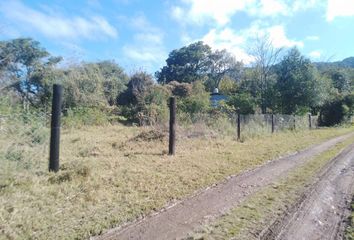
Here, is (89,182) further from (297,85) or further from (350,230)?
(297,85)

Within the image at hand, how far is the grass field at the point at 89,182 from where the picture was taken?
162 inches

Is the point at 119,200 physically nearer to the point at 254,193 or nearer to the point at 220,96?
the point at 254,193

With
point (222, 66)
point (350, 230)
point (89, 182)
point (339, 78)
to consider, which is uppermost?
point (222, 66)

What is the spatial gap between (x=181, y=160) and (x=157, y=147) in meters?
2.13

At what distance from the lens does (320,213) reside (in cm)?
471

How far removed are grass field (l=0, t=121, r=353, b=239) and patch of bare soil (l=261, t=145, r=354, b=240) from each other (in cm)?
186

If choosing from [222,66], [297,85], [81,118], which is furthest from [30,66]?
[222,66]

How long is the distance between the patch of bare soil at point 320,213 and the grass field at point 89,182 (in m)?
1.86

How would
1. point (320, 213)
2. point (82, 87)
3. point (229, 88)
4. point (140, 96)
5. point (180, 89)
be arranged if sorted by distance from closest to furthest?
point (320, 213), point (82, 87), point (140, 96), point (180, 89), point (229, 88)

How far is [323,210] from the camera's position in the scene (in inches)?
191

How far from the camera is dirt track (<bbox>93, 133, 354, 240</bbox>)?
3.97 meters

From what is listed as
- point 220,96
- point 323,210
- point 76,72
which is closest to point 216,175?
point 323,210

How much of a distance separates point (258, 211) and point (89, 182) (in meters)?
3.10

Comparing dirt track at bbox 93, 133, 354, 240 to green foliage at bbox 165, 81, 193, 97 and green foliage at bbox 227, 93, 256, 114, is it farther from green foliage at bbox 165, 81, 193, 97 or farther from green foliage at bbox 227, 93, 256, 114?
green foliage at bbox 165, 81, 193, 97
